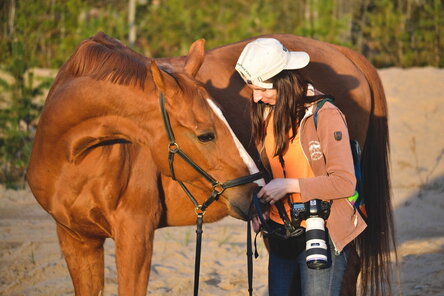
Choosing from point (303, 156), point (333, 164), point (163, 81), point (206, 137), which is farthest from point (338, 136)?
point (163, 81)

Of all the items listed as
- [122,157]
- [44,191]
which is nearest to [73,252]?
[44,191]

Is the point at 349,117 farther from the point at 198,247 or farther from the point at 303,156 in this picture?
the point at 198,247

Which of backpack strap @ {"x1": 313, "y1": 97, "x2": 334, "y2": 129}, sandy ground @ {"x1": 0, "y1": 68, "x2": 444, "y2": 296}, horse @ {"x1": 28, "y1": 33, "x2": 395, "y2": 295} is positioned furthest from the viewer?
sandy ground @ {"x1": 0, "y1": 68, "x2": 444, "y2": 296}

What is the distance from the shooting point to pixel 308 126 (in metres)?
2.74

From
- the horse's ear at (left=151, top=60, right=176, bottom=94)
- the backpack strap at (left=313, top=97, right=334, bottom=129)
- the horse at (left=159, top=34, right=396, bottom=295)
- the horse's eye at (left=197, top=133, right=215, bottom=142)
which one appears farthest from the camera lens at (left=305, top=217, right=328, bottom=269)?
the horse at (left=159, top=34, right=396, bottom=295)

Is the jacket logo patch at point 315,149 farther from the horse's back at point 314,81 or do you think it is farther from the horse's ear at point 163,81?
the horse's back at point 314,81

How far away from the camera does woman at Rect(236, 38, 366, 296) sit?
2643 millimetres

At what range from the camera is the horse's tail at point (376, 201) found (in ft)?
13.0

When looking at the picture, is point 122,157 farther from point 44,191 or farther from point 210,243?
point 210,243

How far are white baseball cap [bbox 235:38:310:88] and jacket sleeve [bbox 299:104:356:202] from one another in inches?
9.9

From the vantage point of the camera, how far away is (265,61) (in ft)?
8.79

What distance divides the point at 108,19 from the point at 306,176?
12.4 m

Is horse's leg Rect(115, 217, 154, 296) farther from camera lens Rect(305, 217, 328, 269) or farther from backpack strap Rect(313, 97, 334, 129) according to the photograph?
backpack strap Rect(313, 97, 334, 129)

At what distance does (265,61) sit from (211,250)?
10.7 feet
